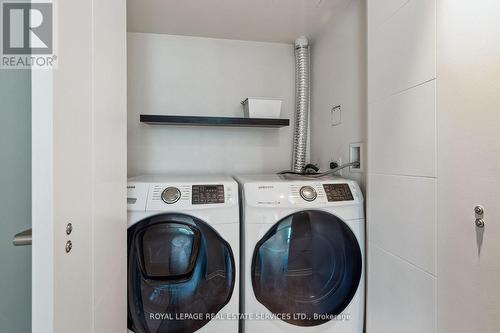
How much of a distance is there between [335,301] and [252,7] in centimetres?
171

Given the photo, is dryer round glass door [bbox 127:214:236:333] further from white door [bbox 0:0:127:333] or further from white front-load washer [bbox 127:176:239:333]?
white door [bbox 0:0:127:333]

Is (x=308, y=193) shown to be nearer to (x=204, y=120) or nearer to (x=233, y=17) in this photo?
(x=204, y=120)

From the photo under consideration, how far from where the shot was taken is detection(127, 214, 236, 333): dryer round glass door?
1083 millimetres

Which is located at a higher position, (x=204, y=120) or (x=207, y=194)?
(x=204, y=120)

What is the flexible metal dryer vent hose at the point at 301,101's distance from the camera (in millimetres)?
1749

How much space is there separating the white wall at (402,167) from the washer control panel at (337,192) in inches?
4.2

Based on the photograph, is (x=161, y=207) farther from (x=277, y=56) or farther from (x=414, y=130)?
(x=277, y=56)

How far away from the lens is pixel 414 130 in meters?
0.85

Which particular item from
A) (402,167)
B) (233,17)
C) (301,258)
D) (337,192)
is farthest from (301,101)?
(301,258)

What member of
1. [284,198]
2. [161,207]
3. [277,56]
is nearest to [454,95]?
[284,198]

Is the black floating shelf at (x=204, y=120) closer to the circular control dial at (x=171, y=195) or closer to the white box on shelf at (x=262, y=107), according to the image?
the white box on shelf at (x=262, y=107)

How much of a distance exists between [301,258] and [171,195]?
710mm

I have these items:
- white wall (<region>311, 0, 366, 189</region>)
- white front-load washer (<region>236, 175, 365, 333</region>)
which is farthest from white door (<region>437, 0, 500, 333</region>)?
white wall (<region>311, 0, 366, 189</region>)

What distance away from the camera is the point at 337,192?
121cm
